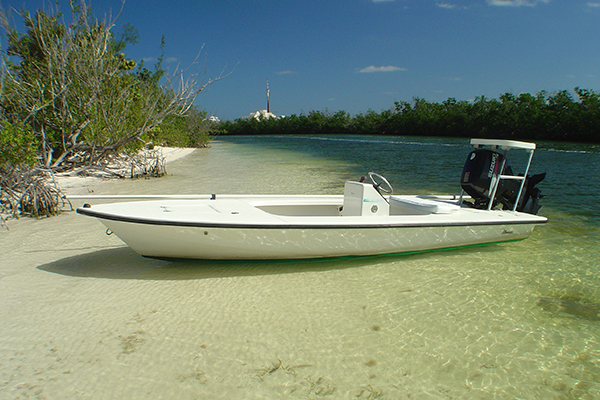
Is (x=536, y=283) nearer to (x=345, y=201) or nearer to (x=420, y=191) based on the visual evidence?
(x=345, y=201)

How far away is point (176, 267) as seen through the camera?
4695 mm

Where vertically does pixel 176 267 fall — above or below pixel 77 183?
above

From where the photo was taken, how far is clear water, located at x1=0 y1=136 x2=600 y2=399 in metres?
2.70

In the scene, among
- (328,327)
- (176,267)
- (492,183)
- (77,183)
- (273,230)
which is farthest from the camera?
(77,183)

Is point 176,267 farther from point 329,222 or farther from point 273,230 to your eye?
point 329,222

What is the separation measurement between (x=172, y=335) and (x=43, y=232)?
406cm

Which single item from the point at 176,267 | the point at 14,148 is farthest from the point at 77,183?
the point at 176,267

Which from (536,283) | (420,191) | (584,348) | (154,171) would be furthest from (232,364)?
(154,171)

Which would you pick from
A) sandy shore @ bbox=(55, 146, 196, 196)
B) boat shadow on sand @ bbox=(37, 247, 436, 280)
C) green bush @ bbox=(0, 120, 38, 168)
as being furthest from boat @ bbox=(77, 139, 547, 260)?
sandy shore @ bbox=(55, 146, 196, 196)

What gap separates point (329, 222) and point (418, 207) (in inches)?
65.4

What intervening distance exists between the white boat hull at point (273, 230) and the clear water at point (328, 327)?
11.6 inches

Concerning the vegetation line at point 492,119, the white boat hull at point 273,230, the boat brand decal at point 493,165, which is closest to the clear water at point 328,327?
the white boat hull at point 273,230

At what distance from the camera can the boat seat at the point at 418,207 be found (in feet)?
16.9

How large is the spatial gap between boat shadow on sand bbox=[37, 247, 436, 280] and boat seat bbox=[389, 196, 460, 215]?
81 cm
